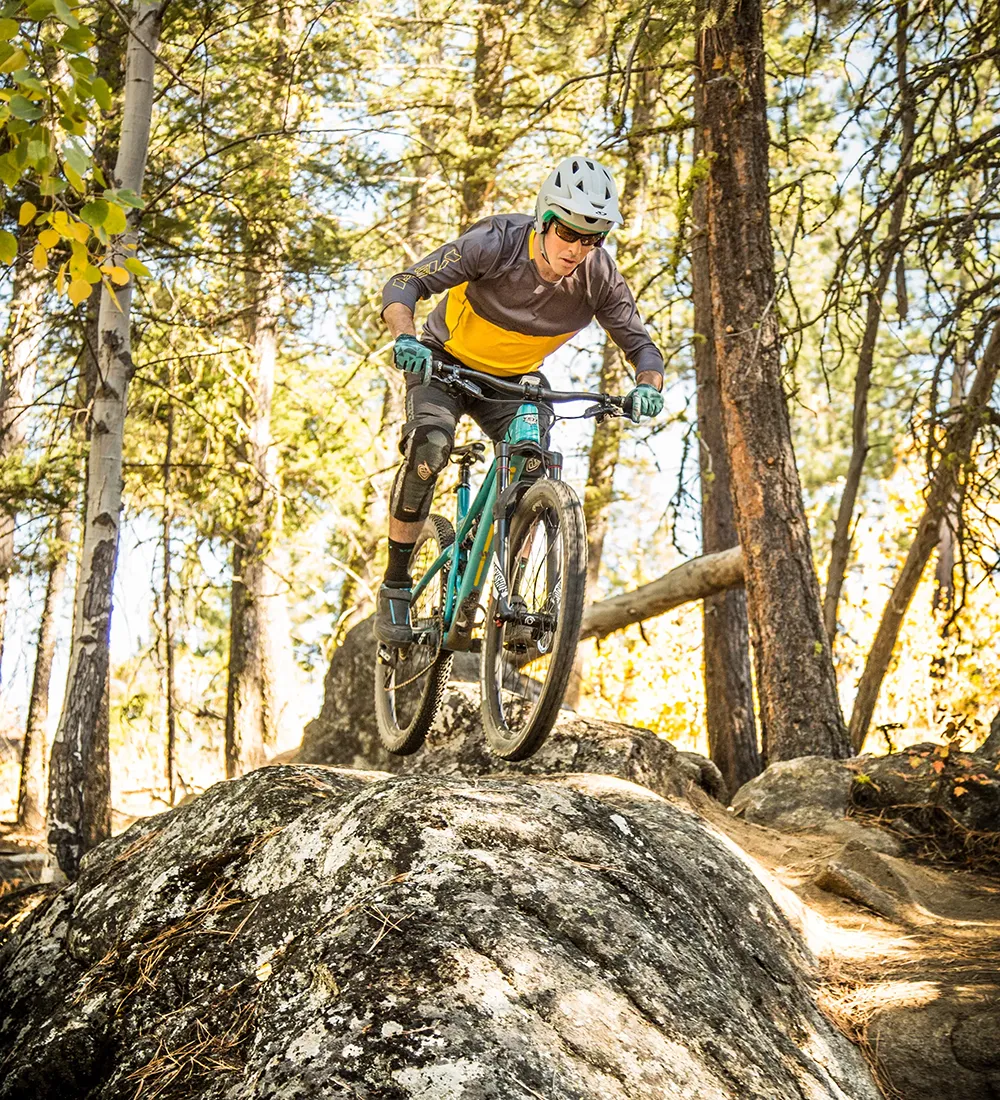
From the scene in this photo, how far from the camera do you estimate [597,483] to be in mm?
12672

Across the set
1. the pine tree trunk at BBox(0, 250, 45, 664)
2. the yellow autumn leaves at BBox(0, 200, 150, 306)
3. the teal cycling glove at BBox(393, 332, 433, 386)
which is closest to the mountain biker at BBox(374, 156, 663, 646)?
the teal cycling glove at BBox(393, 332, 433, 386)

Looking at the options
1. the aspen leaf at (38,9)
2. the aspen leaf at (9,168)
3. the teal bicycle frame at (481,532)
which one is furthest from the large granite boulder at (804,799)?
the aspen leaf at (38,9)

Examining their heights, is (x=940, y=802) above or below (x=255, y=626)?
below

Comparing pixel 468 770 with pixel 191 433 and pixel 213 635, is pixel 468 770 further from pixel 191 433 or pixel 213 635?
pixel 213 635

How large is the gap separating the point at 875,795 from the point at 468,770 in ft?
8.00

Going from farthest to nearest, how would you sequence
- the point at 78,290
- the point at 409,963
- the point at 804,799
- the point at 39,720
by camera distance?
the point at 39,720 < the point at 804,799 < the point at 78,290 < the point at 409,963

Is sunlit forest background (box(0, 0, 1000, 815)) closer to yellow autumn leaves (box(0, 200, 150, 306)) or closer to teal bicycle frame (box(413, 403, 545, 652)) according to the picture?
yellow autumn leaves (box(0, 200, 150, 306))

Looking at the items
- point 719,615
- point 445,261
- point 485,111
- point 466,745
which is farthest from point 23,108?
point 485,111

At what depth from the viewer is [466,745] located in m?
5.95

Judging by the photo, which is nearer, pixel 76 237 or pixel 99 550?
pixel 76 237

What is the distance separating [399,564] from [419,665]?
554 mm

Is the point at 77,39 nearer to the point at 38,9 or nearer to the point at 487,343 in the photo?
the point at 38,9

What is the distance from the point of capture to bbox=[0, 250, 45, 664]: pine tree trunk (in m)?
9.30

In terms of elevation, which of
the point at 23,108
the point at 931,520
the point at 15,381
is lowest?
the point at 931,520
